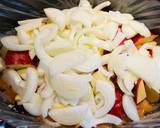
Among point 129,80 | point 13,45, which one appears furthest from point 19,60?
point 129,80

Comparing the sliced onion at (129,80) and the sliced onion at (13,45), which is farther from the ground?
the sliced onion at (13,45)

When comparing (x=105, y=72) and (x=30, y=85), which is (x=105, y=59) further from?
(x=30, y=85)

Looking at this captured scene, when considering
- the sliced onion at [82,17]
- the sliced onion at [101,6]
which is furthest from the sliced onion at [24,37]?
the sliced onion at [101,6]

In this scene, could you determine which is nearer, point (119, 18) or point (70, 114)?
point (70, 114)

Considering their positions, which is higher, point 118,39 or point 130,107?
point 118,39

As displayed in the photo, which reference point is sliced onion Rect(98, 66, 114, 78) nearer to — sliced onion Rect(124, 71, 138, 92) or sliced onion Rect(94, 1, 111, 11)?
sliced onion Rect(124, 71, 138, 92)

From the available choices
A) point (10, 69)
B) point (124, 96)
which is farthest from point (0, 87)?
point (124, 96)

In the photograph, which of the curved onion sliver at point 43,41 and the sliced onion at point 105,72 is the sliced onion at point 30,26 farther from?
the sliced onion at point 105,72

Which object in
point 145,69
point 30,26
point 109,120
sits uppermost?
point 30,26
